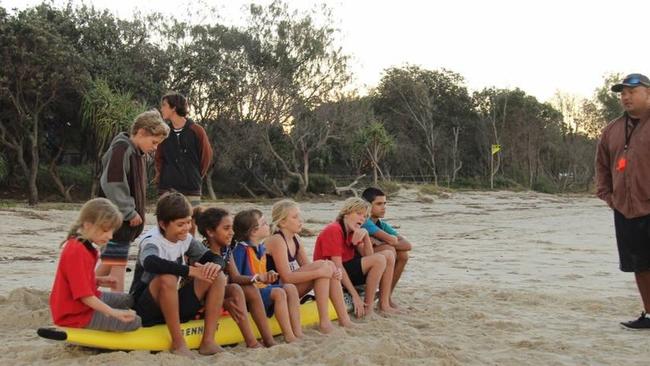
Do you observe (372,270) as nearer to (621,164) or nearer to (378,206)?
(378,206)

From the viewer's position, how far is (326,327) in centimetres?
455

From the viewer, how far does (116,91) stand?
76.8 feet

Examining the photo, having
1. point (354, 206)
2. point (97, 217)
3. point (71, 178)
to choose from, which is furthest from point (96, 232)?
point (71, 178)

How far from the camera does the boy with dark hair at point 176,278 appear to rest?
3.73 metres

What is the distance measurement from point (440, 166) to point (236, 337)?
40510 mm

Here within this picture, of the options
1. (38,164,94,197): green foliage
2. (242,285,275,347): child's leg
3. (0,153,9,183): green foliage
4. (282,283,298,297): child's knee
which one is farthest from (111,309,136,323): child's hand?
(38,164,94,197): green foliage

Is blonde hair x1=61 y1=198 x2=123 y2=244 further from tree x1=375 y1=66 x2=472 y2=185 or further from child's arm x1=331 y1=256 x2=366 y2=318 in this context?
tree x1=375 y1=66 x2=472 y2=185

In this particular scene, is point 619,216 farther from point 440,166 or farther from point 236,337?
point 440,166

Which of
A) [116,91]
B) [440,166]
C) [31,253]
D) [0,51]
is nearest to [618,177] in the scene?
[31,253]

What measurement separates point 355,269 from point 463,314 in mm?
978

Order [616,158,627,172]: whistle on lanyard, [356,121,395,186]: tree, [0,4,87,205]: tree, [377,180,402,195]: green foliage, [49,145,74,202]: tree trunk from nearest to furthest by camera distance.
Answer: [616,158,627,172]: whistle on lanyard
[0,4,87,205]: tree
[49,145,74,202]: tree trunk
[377,180,402,195]: green foliage
[356,121,395,186]: tree

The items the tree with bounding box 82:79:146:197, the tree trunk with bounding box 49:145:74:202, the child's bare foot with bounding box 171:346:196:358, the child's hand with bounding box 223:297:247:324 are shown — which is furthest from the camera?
the tree trunk with bounding box 49:145:74:202

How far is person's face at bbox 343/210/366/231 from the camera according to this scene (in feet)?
16.9

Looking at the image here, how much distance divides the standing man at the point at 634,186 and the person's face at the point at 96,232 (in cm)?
377
